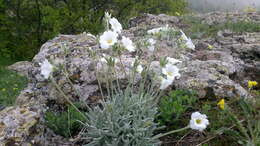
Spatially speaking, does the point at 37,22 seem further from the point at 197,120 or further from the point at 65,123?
the point at 197,120

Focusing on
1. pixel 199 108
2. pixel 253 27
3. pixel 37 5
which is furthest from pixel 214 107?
pixel 37 5

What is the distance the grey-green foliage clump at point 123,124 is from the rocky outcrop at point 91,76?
0.30 m

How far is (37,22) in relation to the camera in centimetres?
1049

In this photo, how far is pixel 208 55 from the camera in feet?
12.1

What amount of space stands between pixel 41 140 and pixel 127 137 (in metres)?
0.84

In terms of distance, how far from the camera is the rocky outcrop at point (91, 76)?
2.44 metres

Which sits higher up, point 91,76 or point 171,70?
point 171,70

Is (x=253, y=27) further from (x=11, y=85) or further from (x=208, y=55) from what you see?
(x=11, y=85)

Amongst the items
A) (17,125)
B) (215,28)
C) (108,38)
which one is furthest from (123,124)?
(215,28)

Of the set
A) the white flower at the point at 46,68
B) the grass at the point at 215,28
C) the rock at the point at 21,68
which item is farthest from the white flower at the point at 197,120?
the rock at the point at 21,68

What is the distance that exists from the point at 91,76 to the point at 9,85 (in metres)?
5.16

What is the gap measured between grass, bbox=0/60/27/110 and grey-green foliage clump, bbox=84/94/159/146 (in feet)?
13.8

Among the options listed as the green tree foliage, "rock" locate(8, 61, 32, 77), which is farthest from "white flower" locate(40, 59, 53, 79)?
the green tree foliage

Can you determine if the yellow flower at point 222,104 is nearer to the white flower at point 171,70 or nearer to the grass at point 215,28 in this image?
the white flower at point 171,70
